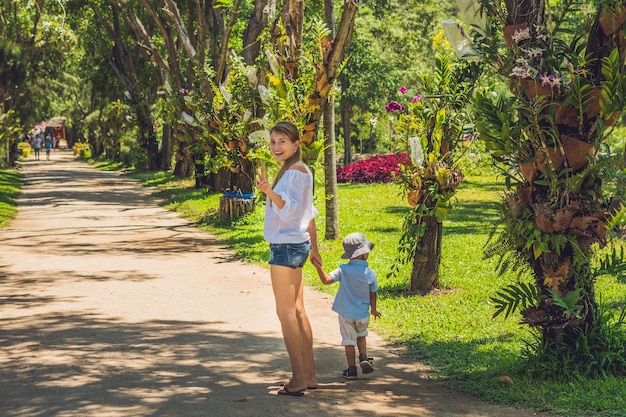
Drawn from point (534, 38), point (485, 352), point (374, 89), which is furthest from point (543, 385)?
point (374, 89)

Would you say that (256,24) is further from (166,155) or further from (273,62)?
(166,155)

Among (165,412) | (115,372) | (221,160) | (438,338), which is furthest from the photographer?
(221,160)

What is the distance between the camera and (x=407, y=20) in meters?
42.0

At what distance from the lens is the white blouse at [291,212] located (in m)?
6.70

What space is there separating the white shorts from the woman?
1.94ft

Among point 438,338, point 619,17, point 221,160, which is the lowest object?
point 438,338

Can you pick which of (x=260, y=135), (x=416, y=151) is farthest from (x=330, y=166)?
(x=416, y=151)

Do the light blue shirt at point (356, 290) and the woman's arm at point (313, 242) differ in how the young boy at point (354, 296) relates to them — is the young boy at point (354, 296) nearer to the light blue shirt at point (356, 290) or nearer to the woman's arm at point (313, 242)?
the light blue shirt at point (356, 290)

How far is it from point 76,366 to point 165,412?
164 centimetres

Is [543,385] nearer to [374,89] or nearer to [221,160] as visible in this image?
[221,160]

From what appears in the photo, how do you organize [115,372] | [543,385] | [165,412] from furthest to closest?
1. [115,372]
2. [543,385]
3. [165,412]

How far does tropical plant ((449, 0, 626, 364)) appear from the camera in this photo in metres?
7.05

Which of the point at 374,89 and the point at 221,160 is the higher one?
the point at 374,89

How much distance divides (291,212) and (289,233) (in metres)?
0.15
